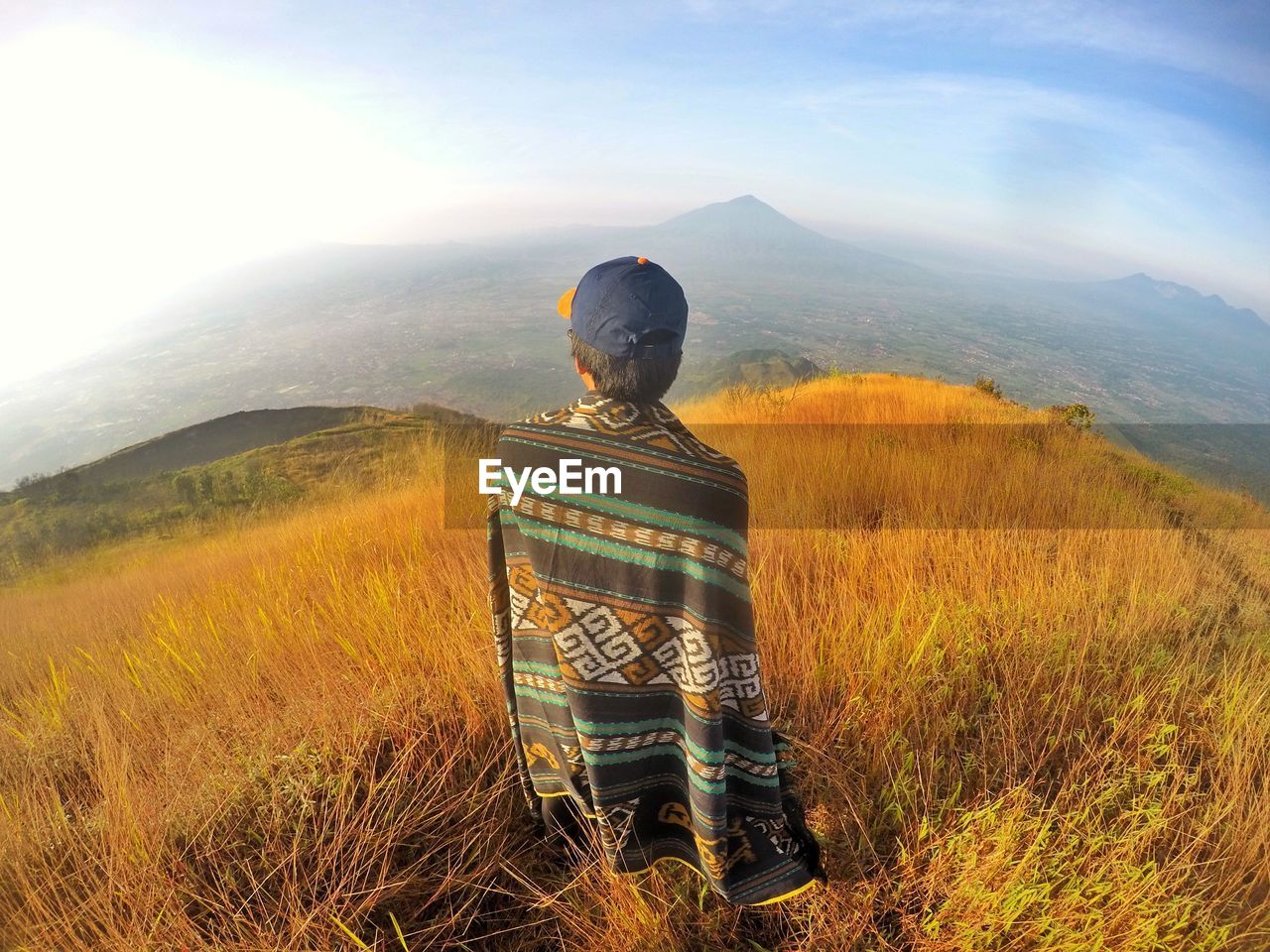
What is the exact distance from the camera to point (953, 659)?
2.21 metres

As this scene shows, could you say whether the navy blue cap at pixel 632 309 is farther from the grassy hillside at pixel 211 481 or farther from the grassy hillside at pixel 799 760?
the grassy hillside at pixel 211 481

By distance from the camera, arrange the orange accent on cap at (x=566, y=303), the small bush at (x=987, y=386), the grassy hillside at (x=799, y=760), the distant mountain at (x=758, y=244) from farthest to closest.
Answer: the distant mountain at (x=758, y=244) → the small bush at (x=987, y=386) → the grassy hillside at (x=799, y=760) → the orange accent on cap at (x=566, y=303)

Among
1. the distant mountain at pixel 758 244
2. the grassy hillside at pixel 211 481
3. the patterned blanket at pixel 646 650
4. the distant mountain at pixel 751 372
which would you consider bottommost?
the grassy hillside at pixel 211 481

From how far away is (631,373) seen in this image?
3.84ft

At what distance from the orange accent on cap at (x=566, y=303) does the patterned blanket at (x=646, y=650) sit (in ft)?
0.70

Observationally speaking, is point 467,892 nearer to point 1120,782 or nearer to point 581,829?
point 581,829

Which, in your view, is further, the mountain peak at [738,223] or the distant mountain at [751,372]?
the mountain peak at [738,223]

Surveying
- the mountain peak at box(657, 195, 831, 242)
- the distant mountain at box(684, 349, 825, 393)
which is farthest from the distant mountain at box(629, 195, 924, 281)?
the distant mountain at box(684, 349, 825, 393)

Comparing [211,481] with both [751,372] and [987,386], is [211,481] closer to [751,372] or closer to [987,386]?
[751,372]

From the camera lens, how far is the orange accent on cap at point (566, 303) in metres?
1.27

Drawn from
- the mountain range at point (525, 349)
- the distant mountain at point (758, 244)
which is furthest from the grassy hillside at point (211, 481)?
the distant mountain at point (758, 244)

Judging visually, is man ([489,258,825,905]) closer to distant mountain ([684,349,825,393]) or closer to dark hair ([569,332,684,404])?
dark hair ([569,332,684,404])

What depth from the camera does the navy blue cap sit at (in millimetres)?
1136

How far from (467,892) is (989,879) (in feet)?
4.70
